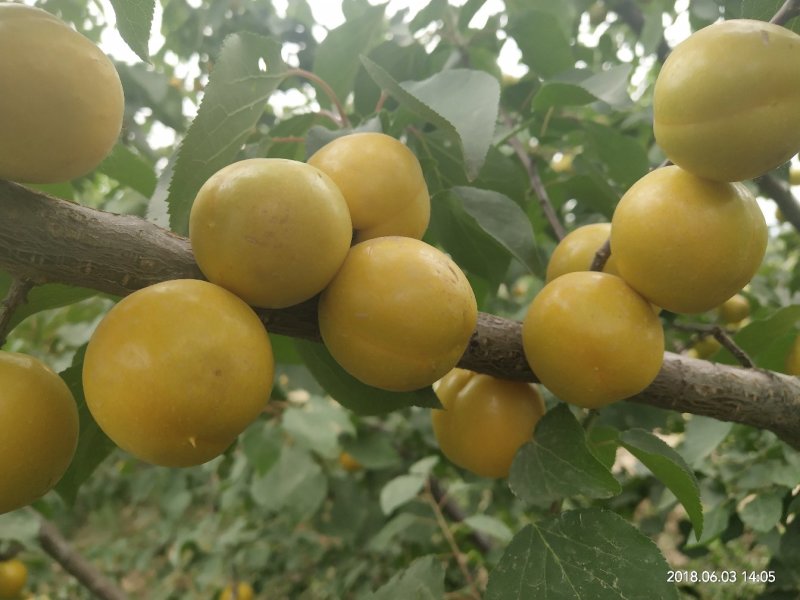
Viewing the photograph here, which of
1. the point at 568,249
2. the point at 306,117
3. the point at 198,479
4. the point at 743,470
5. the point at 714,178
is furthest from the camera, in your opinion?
the point at 198,479

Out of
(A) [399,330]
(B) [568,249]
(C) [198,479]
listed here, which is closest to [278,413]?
(C) [198,479]

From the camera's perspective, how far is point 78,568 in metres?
1.71

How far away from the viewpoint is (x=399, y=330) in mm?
656

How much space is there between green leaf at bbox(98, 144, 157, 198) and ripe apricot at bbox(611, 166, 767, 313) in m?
0.89

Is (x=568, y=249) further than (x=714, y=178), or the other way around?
(x=568, y=249)

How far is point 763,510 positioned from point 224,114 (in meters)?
1.30

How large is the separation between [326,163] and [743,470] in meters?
1.20

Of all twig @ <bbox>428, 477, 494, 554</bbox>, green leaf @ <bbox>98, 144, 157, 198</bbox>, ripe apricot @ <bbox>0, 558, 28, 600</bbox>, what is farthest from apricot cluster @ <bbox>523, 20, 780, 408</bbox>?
ripe apricot @ <bbox>0, 558, 28, 600</bbox>

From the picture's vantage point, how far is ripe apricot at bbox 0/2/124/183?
0.59 m

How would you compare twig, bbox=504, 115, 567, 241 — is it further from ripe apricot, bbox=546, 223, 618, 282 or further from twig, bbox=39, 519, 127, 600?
twig, bbox=39, 519, 127, 600

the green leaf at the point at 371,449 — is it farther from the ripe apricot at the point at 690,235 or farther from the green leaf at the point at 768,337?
the ripe apricot at the point at 690,235

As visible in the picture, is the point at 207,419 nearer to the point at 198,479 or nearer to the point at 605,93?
the point at 605,93

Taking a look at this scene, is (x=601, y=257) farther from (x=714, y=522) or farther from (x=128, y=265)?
(x=714, y=522)

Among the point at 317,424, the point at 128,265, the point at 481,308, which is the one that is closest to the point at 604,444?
the point at 481,308
